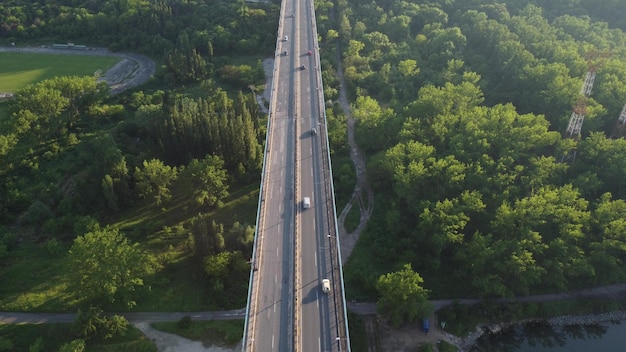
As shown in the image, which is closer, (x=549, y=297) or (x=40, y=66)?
(x=549, y=297)

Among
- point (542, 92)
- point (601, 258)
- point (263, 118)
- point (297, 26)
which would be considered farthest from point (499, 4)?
point (601, 258)

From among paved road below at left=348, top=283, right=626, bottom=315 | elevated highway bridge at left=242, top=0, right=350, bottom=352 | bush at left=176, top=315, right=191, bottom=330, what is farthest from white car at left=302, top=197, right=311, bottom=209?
bush at left=176, top=315, right=191, bottom=330

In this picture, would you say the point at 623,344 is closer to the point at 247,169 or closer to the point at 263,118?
the point at 247,169

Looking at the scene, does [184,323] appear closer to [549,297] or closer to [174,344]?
[174,344]

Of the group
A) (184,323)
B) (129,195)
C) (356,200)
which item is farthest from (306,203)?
(129,195)

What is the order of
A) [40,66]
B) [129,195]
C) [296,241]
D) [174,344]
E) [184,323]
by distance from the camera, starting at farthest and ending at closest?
[40,66], [129,195], [184,323], [174,344], [296,241]

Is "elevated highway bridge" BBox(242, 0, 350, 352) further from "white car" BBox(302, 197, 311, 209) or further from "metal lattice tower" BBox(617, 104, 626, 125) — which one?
"metal lattice tower" BBox(617, 104, 626, 125)

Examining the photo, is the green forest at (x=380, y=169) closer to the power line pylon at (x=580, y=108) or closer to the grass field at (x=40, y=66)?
the power line pylon at (x=580, y=108)

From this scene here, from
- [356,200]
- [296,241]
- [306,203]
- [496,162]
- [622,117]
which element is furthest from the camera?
[356,200]
